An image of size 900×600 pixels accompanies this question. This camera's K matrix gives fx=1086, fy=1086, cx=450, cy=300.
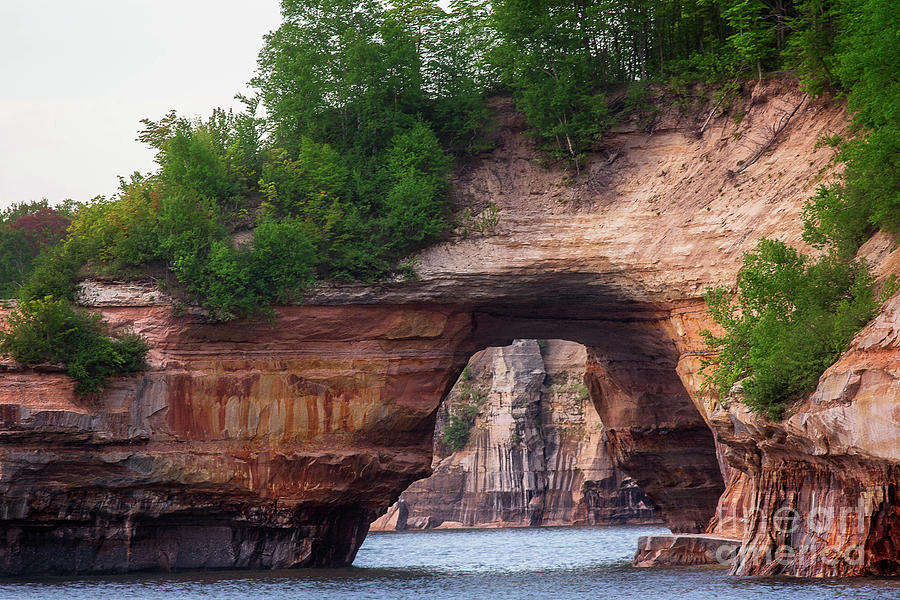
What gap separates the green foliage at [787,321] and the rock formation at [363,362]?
2.06 m

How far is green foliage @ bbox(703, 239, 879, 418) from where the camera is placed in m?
26.0

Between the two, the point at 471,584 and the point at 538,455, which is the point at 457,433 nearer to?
the point at 538,455

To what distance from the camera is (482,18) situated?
4075cm

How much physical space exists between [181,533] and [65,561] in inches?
147

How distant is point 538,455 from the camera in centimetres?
7919

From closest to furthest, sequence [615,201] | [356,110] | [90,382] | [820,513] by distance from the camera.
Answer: [820,513]
[90,382]
[615,201]
[356,110]

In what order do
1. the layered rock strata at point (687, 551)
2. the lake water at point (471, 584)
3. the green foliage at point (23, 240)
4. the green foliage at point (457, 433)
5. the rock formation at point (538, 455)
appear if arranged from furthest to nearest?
the green foliage at point (457, 433) → the rock formation at point (538, 455) → the green foliage at point (23, 240) → the layered rock strata at point (687, 551) → the lake water at point (471, 584)

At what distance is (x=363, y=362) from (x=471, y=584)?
29.6 ft

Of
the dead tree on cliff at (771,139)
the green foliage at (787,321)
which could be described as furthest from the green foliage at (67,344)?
the dead tree on cliff at (771,139)

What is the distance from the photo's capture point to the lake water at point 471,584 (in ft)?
81.1

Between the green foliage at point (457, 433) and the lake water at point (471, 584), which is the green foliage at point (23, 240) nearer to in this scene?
the lake water at point (471, 584)

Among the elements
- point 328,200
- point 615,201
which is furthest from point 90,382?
point 615,201


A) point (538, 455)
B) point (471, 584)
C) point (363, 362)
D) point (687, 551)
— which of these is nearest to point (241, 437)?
point (363, 362)

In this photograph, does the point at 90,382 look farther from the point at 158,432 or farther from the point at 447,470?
the point at 447,470
